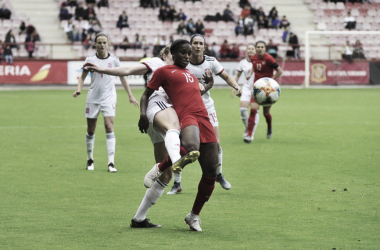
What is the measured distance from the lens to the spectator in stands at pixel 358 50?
3553cm

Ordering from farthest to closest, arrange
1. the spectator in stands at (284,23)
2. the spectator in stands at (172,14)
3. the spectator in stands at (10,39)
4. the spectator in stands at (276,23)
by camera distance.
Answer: the spectator in stands at (276,23) → the spectator in stands at (284,23) → the spectator in stands at (172,14) → the spectator in stands at (10,39)

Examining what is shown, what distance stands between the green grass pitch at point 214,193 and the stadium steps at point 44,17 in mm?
19143

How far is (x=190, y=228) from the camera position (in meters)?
6.86

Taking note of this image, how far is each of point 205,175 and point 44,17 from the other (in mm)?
33831

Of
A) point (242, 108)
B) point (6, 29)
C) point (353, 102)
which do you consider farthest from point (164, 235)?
point (6, 29)

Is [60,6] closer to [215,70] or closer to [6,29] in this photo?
[6,29]

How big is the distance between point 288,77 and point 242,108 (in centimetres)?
1981

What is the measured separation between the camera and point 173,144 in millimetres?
6328

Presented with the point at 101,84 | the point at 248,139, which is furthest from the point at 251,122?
the point at 101,84

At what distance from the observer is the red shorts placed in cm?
656

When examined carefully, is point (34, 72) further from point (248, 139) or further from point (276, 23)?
point (248, 139)

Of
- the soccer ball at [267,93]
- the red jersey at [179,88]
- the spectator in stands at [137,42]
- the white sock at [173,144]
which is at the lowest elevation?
the white sock at [173,144]

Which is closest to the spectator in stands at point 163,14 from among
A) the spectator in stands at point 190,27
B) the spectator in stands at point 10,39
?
the spectator in stands at point 190,27

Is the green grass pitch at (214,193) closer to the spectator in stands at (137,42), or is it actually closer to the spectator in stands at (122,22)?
the spectator in stands at (137,42)
